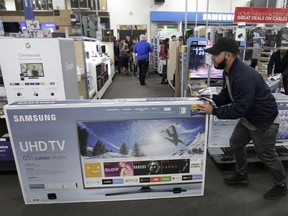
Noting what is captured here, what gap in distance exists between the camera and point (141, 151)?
2127 mm

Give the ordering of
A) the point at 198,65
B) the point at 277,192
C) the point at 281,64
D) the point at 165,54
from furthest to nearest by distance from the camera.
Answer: the point at 165,54 < the point at 198,65 < the point at 281,64 < the point at 277,192

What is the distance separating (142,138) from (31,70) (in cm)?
142

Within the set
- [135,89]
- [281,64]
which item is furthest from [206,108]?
[135,89]

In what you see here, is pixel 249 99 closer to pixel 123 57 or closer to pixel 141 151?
pixel 141 151

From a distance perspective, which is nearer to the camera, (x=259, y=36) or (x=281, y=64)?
(x=259, y=36)

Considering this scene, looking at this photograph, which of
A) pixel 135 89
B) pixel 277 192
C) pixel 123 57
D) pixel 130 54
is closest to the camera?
pixel 277 192

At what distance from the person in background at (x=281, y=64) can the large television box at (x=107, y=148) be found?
2.54 meters

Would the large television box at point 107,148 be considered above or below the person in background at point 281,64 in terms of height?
below

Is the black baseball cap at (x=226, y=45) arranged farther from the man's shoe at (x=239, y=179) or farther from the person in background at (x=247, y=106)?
the man's shoe at (x=239, y=179)

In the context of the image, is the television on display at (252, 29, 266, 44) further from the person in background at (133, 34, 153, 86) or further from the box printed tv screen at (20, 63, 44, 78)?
the person in background at (133, 34, 153, 86)

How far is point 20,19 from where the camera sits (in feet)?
29.3

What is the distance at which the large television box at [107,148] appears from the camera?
6.45 ft

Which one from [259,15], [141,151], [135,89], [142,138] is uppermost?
[259,15]

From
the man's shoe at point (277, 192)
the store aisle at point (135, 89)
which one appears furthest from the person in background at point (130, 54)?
the man's shoe at point (277, 192)
